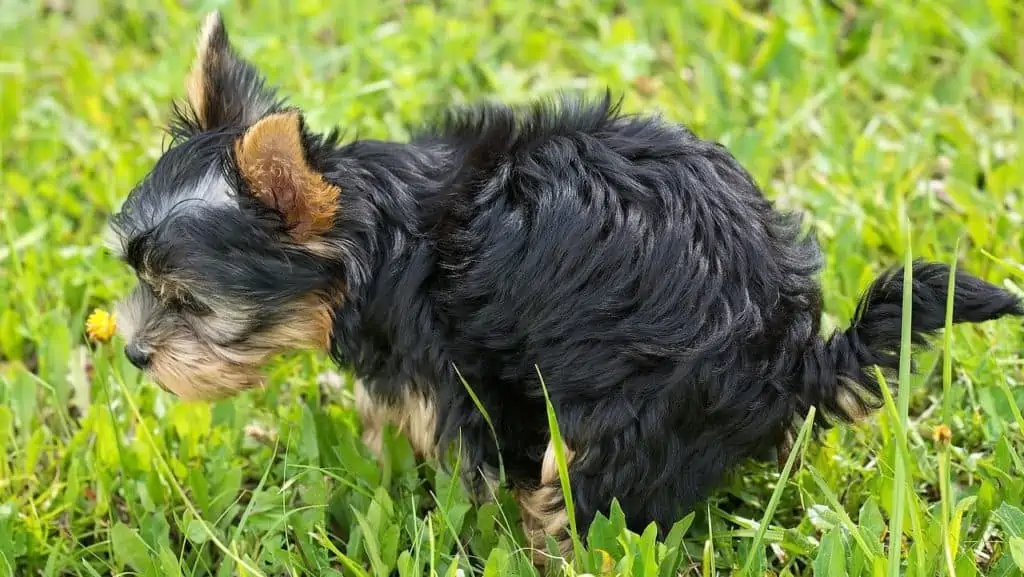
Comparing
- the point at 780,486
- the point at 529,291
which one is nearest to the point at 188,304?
the point at 529,291

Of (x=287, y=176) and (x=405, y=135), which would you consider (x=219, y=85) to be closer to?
(x=287, y=176)

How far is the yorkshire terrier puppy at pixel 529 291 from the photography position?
2600 mm

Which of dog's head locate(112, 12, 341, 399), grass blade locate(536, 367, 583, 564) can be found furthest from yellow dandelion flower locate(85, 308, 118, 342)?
grass blade locate(536, 367, 583, 564)

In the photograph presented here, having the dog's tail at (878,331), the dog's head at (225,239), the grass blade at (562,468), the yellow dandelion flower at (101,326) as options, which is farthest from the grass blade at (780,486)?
the yellow dandelion flower at (101,326)

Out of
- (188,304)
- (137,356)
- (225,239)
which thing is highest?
(225,239)

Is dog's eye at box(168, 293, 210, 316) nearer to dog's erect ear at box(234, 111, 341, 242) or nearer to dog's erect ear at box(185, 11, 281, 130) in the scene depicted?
dog's erect ear at box(234, 111, 341, 242)

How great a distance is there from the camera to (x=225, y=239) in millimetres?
2727

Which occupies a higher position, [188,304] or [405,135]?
[188,304]

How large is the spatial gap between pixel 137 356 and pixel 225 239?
1.90ft

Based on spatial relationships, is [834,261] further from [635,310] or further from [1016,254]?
[635,310]

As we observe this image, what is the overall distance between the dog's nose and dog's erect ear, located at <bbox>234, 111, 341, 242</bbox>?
2.19 ft

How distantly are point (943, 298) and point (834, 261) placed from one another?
141cm

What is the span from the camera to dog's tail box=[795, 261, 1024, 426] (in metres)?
2.51

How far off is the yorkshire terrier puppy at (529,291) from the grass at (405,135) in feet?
0.60
